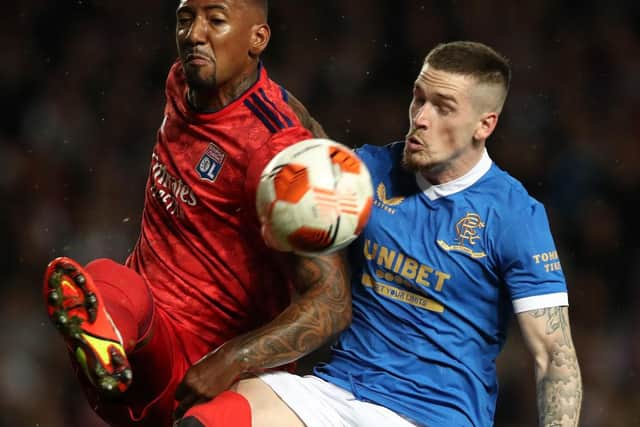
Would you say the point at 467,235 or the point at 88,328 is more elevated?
the point at 467,235

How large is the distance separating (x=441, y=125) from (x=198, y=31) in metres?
0.83

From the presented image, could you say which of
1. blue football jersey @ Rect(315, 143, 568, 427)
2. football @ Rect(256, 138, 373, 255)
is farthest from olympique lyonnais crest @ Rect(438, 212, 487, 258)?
football @ Rect(256, 138, 373, 255)

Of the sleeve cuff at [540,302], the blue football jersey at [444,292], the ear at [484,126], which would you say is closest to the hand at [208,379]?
the blue football jersey at [444,292]

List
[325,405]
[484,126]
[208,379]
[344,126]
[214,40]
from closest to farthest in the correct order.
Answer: [208,379]
[325,405]
[214,40]
[484,126]
[344,126]

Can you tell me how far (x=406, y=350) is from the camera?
347 cm

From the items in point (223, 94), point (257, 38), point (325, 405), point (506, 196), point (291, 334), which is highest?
point (257, 38)

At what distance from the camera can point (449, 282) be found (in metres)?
3.46

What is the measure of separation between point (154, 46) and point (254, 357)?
4451 mm

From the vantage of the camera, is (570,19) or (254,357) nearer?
(254,357)

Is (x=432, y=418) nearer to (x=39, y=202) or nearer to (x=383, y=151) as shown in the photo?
(x=383, y=151)

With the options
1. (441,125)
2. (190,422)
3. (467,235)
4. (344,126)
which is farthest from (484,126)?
(344,126)

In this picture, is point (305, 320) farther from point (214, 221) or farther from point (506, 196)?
point (506, 196)

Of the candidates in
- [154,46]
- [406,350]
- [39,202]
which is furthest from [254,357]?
[154,46]

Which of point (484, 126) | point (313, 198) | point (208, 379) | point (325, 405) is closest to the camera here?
point (313, 198)
